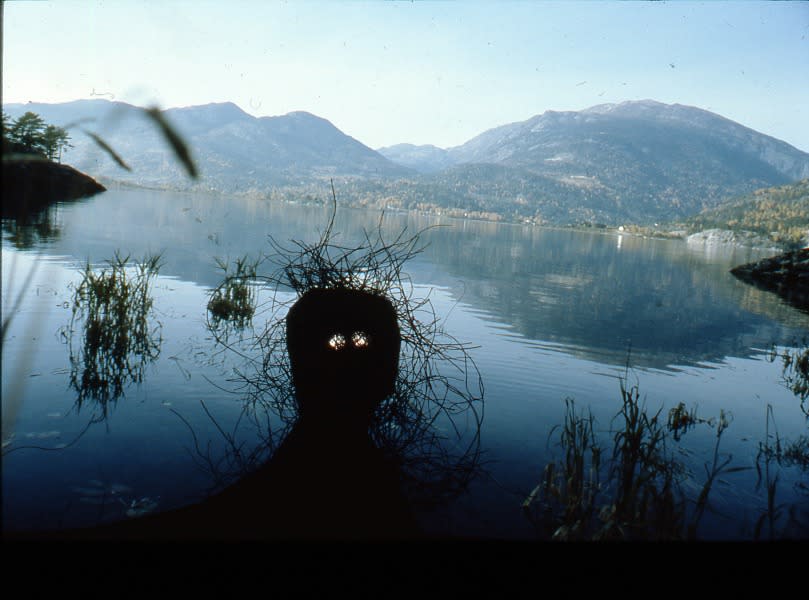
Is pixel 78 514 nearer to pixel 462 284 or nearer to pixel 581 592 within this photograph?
pixel 581 592

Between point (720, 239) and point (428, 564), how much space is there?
160044 millimetres

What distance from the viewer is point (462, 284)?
998 inches

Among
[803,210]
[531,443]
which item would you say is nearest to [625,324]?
[531,443]

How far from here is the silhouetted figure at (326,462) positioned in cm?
419

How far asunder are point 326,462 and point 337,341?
4.14 ft

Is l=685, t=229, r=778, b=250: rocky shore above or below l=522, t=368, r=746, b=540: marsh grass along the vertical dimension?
above

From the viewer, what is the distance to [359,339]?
19.0 ft

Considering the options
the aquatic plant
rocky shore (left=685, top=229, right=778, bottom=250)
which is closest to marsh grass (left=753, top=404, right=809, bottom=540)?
the aquatic plant

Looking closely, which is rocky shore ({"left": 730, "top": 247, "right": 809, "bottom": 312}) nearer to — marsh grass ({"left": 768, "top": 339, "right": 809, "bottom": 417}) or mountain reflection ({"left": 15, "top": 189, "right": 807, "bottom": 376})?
mountain reflection ({"left": 15, "top": 189, "right": 807, "bottom": 376})

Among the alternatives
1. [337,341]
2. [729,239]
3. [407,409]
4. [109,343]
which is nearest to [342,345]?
[337,341]

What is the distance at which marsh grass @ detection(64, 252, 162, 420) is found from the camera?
6.93 meters

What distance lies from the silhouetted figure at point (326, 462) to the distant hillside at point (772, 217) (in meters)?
118

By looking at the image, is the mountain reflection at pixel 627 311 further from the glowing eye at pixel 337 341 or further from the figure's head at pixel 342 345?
the glowing eye at pixel 337 341

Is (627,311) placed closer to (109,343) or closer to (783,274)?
(109,343)
